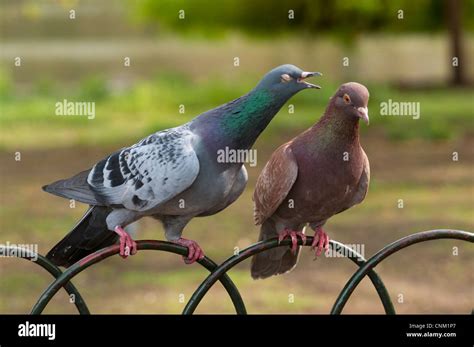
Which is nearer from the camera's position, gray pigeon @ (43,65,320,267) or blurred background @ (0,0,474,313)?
gray pigeon @ (43,65,320,267)

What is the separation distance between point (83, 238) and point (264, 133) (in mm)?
9504

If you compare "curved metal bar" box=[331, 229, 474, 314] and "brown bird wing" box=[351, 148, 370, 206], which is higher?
"brown bird wing" box=[351, 148, 370, 206]

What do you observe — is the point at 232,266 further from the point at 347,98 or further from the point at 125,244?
the point at 347,98

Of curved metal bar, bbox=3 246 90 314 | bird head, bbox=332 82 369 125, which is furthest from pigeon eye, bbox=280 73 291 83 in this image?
curved metal bar, bbox=3 246 90 314

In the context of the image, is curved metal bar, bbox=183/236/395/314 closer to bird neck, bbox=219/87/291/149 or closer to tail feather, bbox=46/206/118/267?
bird neck, bbox=219/87/291/149

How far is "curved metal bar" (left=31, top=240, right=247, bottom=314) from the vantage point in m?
2.17

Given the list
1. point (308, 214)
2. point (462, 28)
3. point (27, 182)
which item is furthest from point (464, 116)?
point (308, 214)

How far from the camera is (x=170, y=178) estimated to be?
2.60 metres

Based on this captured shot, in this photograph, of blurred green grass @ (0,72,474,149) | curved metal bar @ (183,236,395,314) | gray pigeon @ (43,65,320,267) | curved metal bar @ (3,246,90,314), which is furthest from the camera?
blurred green grass @ (0,72,474,149)

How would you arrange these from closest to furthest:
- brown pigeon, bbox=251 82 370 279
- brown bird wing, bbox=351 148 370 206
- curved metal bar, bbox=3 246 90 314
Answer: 1. curved metal bar, bbox=3 246 90 314
2. brown pigeon, bbox=251 82 370 279
3. brown bird wing, bbox=351 148 370 206

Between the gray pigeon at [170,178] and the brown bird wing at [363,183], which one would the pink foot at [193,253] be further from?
the brown bird wing at [363,183]

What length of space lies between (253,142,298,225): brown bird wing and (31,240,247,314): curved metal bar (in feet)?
1.68

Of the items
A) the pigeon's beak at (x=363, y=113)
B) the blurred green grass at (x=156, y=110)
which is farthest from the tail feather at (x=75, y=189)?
the blurred green grass at (x=156, y=110)
